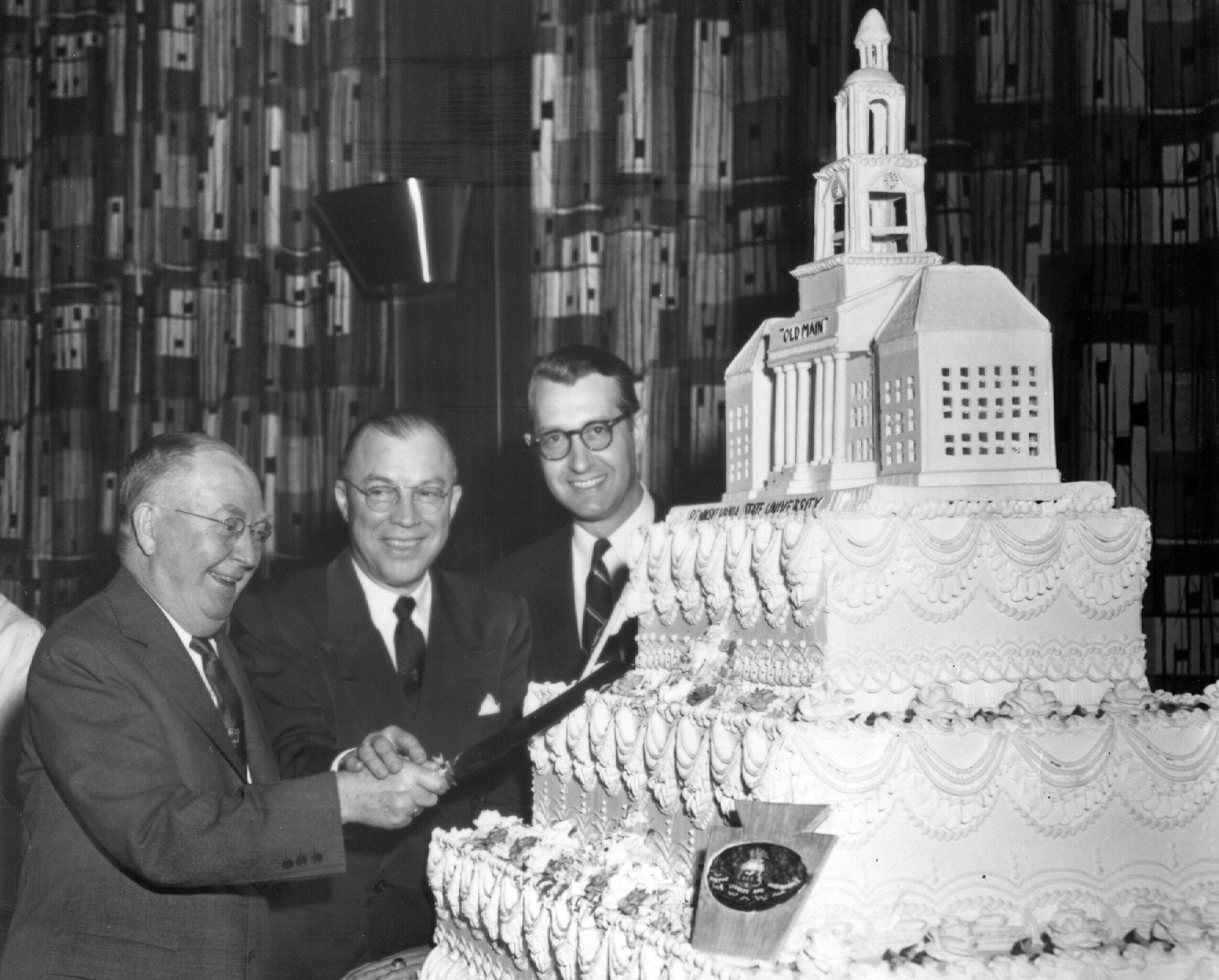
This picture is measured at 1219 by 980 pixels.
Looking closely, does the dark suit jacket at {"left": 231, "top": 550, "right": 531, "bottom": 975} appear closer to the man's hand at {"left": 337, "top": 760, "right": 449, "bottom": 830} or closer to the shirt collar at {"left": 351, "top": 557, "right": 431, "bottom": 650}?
the shirt collar at {"left": 351, "top": 557, "right": 431, "bottom": 650}

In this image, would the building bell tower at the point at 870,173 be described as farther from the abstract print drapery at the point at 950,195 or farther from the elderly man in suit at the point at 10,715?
the elderly man in suit at the point at 10,715

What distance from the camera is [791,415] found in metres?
4.87

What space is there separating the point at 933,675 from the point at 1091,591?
1.77ft

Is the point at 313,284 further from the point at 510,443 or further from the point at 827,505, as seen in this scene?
the point at 827,505

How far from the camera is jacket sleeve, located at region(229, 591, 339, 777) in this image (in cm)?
610

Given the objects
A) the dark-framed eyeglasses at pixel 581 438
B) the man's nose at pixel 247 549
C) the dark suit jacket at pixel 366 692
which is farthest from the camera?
the dark-framed eyeglasses at pixel 581 438

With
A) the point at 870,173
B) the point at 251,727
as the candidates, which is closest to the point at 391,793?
the point at 251,727

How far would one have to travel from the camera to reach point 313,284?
816cm

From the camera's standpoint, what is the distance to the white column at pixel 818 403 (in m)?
4.72

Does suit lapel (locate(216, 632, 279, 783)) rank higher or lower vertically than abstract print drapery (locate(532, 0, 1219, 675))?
lower

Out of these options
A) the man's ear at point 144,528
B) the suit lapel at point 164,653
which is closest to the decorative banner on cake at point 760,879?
the suit lapel at point 164,653

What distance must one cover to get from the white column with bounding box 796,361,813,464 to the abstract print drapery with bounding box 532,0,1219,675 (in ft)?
7.62

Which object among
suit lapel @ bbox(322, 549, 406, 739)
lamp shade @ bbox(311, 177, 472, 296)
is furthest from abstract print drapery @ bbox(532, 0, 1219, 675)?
suit lapel @ bbox(322, 549, 406, 739)

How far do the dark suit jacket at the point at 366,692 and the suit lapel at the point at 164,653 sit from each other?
135 cm
